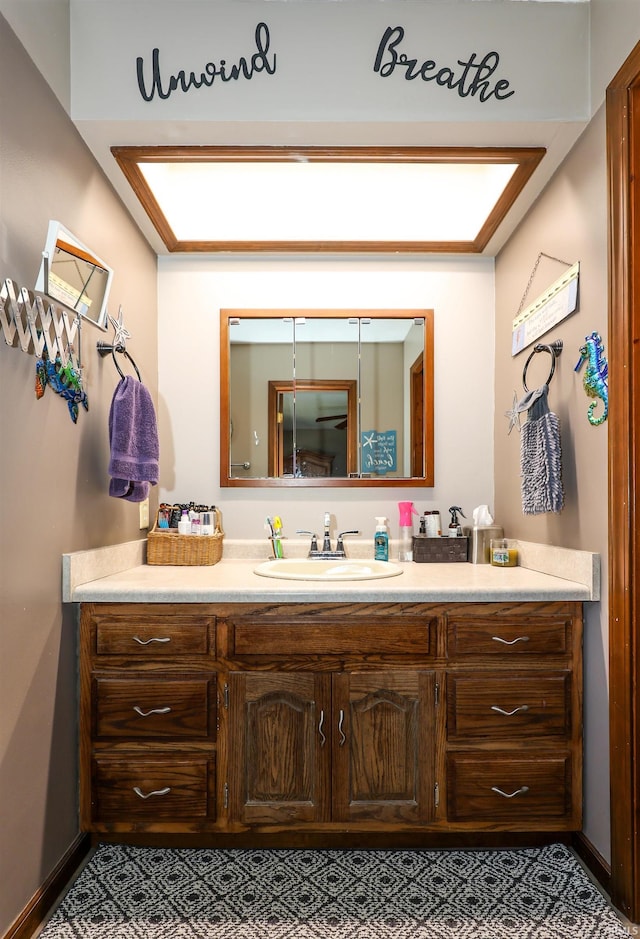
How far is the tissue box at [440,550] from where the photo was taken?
242 centimetres

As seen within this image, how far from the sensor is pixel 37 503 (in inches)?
62.9

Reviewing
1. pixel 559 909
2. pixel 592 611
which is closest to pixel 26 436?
Answer: pixel 592 611

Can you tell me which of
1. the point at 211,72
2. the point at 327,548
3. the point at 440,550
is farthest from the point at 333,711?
the point at 211,72

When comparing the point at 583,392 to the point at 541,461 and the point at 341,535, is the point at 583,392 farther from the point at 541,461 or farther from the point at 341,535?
the point at 341,535

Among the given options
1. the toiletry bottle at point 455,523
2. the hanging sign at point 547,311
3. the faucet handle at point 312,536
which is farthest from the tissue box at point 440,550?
the hanging sign at point 547,311

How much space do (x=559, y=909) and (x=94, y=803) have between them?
130 centimetres

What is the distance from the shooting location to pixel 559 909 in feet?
5.36

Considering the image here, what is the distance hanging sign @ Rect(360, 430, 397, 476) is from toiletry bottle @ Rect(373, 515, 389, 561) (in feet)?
0.71

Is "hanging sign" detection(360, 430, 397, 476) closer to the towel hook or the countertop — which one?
the countertop

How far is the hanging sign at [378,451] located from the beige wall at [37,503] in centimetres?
103

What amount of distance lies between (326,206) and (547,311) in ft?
3.22

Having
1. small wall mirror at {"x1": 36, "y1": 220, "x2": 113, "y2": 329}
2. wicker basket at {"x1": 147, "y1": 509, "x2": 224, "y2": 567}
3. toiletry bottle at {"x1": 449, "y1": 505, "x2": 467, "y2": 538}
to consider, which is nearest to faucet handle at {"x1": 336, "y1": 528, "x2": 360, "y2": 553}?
toiletry bottle at {"x1": 449, "y1": 505, "x2": 467, "y2": 538}

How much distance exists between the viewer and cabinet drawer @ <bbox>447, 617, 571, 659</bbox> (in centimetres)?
183

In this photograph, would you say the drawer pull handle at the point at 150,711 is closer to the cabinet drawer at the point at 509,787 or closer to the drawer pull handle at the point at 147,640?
the drawer pull handle at the point at 147,640
